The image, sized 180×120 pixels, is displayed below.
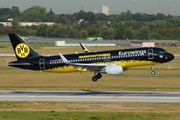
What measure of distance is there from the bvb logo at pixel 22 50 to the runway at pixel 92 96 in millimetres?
6131

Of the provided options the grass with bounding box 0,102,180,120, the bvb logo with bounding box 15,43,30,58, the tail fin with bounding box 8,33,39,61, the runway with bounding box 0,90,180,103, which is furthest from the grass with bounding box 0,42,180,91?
the grass with bounding box 0,102,180,120

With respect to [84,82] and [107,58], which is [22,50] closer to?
[107,58]

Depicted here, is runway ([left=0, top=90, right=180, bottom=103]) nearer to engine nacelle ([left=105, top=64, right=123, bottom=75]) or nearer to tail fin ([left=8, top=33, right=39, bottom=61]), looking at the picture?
engine nacelle ([left=105, top=64, right=123, bottom=75])

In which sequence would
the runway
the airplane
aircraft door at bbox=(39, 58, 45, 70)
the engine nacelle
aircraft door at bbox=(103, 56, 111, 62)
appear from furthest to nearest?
aircraft door at bbox=(39, 58, 45, 70) < aircraft door at bbox=(103, 56, 111, 62) < the airplane < the engine nacelle < the runway

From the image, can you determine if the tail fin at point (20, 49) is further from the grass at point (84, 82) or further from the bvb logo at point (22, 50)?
the grass at point (84, 82)

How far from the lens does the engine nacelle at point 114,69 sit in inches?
2188

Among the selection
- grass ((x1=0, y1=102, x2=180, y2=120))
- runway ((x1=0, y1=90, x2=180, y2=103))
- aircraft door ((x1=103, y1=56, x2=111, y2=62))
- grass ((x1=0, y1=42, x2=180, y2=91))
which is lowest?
grass ((x1=0, y1=42, x2=180, y2=91))

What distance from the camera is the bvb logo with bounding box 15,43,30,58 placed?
61.3 meters

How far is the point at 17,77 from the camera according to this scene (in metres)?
83.8

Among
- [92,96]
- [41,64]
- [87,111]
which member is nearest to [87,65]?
[92,96]

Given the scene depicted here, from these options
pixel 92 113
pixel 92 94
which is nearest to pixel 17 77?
pixel 92 94

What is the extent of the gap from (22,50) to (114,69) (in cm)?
1625

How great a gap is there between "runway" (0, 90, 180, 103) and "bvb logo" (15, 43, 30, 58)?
20.1ft

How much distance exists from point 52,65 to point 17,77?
25610 mm
